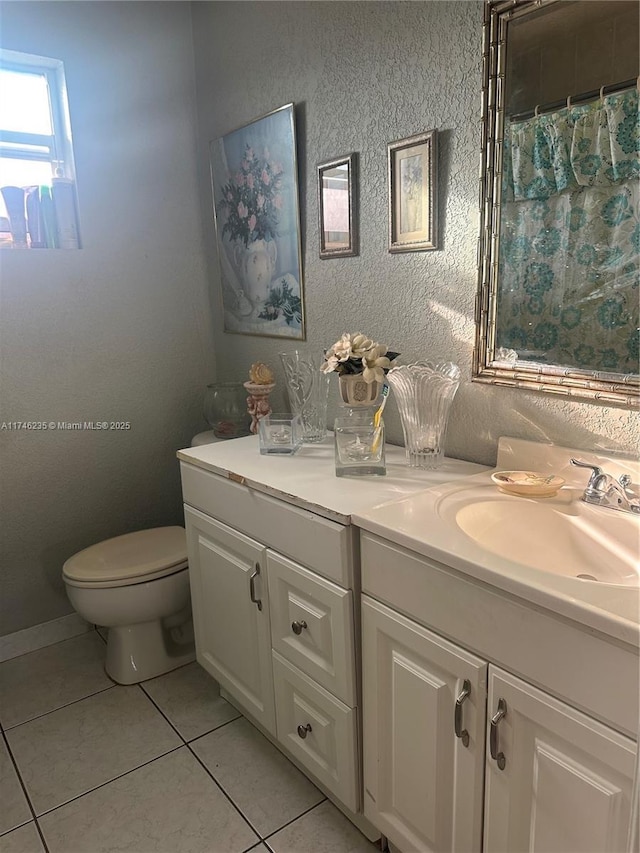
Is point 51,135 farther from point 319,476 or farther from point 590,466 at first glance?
point 590,466

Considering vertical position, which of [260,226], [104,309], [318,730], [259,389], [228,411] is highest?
[260,226]

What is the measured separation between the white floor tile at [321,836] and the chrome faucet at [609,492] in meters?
0.95

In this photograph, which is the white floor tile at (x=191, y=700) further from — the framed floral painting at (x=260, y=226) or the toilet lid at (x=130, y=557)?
the framed floral painting at (x=260, y=226)

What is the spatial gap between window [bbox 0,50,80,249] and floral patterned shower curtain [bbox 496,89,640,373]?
1519 millimetres

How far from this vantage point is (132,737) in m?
1.86

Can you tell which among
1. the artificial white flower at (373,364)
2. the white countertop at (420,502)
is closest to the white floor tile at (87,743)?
the white countertop at (420,502)

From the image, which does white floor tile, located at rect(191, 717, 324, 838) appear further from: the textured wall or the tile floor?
the textured wall

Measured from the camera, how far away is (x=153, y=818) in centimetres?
157

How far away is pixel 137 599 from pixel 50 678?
49cm

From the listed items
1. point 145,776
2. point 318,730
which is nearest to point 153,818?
point 145,776

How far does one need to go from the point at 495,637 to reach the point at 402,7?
146cm

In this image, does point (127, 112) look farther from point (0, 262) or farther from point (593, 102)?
point (593, 102)

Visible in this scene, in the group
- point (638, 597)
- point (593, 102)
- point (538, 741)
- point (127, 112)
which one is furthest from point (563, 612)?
point (127, 112)

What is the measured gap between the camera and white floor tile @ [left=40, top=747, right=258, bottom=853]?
4.90 ft
